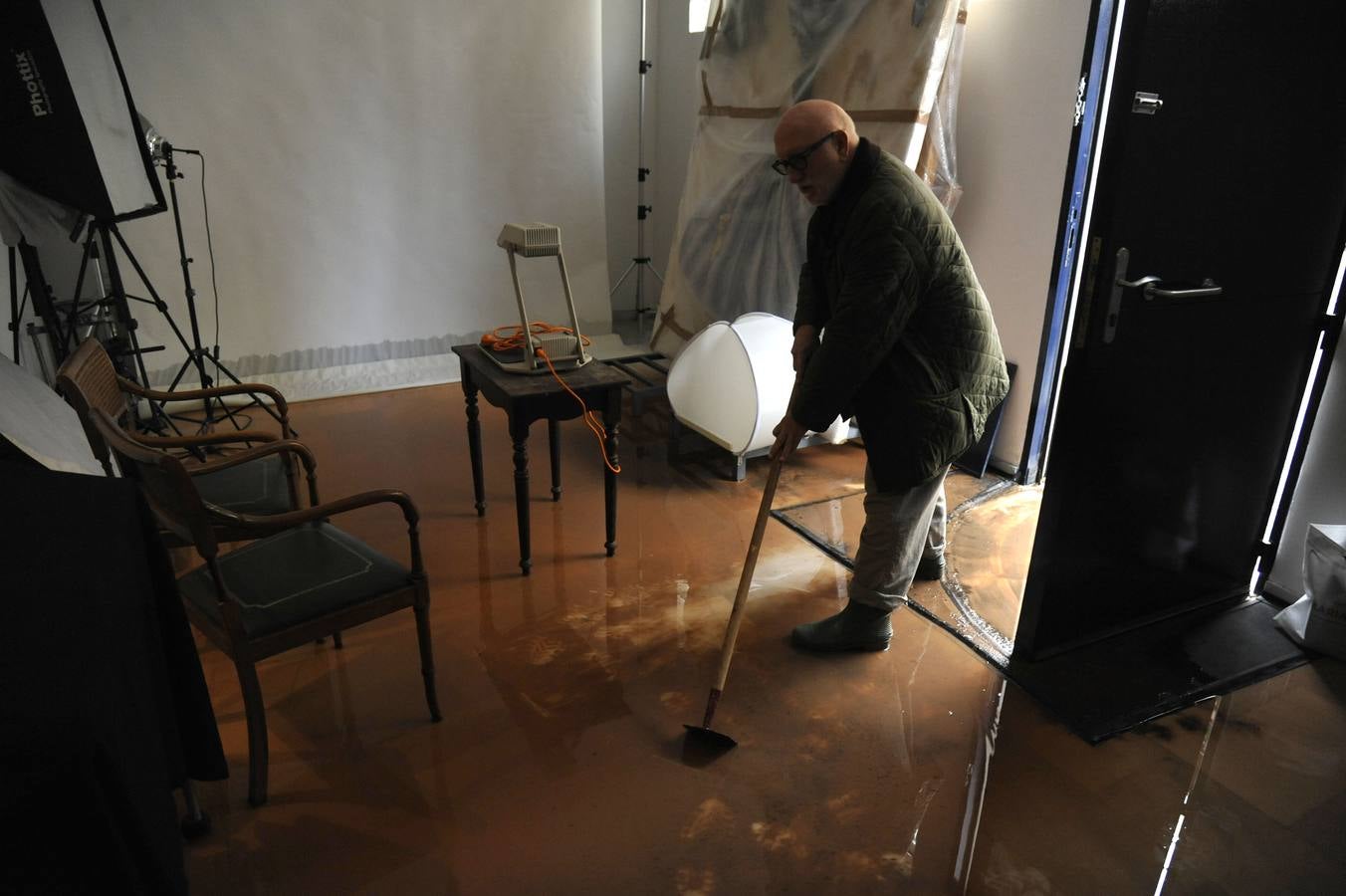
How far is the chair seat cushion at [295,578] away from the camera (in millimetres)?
1736

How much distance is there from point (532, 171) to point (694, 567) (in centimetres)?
305

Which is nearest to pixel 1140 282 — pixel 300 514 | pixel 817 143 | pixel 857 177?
pixel 857 177

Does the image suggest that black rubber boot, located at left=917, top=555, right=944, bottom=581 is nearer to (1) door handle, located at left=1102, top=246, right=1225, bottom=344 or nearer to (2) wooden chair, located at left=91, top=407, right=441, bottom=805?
(1) door handle, located at left=1102, top=246, right=1225, bottom=344

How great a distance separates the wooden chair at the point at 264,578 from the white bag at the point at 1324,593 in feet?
7.86

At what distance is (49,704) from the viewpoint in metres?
0.94

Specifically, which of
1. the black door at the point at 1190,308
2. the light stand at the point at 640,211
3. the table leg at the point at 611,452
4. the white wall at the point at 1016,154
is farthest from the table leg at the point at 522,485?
the light stand at the point at 640,211

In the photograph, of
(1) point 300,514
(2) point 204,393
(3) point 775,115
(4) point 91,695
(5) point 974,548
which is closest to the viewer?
(4) point 91,695

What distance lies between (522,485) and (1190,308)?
1887mm

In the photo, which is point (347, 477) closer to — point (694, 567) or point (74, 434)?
point (74, 434)

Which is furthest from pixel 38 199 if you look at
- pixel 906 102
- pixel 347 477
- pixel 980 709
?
pixel 980 709

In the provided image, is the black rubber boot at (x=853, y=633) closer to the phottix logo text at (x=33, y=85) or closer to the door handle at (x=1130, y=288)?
the door handle at (x=1130, y=288)

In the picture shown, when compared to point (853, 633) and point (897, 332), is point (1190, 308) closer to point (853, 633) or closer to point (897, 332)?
point (897, 332)

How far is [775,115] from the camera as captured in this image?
12.3 ft

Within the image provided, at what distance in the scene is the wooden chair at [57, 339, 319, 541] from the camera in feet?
5.99
